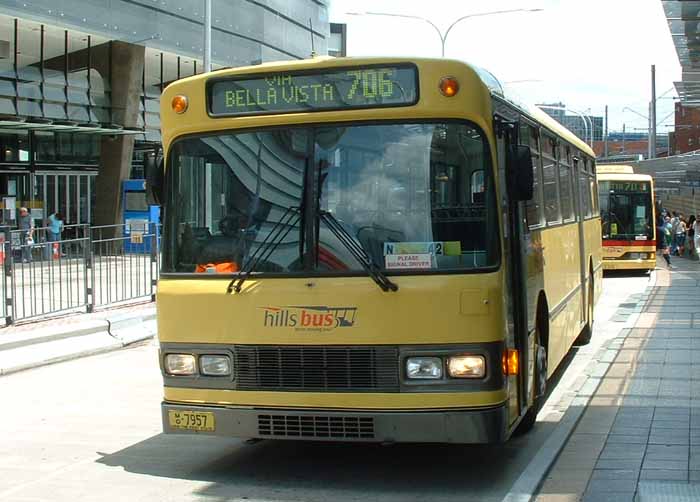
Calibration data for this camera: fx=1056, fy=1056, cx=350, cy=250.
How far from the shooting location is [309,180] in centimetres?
699

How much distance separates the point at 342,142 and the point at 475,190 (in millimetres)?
939

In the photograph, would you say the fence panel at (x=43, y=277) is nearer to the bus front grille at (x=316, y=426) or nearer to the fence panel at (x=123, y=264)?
the fence panel at (x=123, y=264)

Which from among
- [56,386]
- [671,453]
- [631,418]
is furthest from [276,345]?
[56,386]

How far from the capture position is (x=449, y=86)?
273 inches

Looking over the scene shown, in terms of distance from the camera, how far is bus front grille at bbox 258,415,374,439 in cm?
677

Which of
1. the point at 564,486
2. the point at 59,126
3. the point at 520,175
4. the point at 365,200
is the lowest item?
the point at 564,486

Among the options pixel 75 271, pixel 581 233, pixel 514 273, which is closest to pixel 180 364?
pixel 514 273

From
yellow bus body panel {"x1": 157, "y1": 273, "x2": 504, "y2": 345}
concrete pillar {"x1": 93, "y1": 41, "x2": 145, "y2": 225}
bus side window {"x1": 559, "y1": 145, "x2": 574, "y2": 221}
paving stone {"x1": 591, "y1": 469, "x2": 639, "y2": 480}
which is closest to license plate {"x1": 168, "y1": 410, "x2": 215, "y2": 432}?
yellow bus body panel {"x1": 157, "y1": 273, "x2": 504, "y2": 345}

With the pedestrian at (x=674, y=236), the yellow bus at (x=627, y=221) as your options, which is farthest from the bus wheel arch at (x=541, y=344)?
the pedestrian at (x=674, y=236)

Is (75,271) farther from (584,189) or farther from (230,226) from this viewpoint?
(230,226)

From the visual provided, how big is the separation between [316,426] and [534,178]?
3581 mm

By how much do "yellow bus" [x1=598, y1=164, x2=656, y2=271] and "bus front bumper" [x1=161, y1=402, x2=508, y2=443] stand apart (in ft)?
83.2

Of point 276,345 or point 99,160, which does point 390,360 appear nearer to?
point 276,345

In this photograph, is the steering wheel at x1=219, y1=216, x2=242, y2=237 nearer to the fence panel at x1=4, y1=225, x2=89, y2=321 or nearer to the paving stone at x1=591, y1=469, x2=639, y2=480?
the paving stone at x1=591, y1=469, x2=639, y2=480
